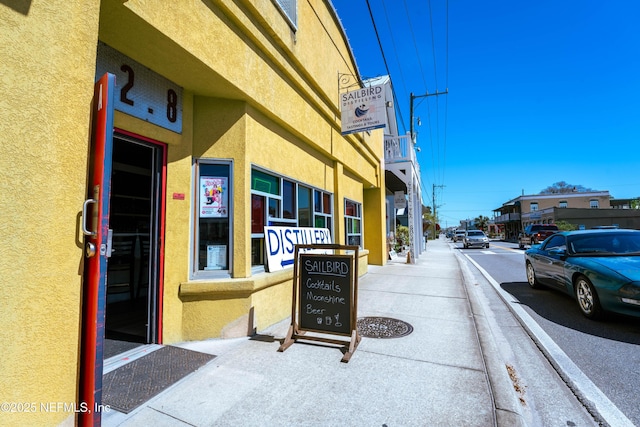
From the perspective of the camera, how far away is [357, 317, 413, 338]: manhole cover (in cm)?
460

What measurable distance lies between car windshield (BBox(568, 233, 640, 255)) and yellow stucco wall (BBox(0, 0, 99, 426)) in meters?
7.98

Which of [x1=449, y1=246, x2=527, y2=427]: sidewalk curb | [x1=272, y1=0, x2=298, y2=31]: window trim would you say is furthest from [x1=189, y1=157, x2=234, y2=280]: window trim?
[x1=449, y1=246, x2=527, y2=427]: sidewalk curb

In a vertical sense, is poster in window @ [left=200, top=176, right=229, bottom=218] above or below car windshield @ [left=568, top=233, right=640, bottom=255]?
above

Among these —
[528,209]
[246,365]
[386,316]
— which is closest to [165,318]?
[246,365]

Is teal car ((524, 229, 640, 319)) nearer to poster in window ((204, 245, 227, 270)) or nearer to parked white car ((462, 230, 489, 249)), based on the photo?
poster in window ((204, 245, 227, 270))

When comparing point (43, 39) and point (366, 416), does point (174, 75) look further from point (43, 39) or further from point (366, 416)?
point (366, 416)

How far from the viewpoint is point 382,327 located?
4.92 meters

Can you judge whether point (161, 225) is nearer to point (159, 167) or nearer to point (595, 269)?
point (159, 167)

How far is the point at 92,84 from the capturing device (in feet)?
8.18

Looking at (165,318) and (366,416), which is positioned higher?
(165,318)

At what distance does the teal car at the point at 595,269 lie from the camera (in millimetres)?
4617

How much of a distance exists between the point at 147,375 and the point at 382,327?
3301mm

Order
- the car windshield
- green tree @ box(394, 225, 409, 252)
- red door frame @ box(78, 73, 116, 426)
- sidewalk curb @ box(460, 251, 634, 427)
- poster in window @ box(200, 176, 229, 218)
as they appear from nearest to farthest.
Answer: red door frame @ box(78, 73, 116, 426)
sidewalk curb @ box(460, 251, 634, 427)
poster in window @ box(200, 176, 229, 218)
the car windshield
green tree @ box(394, 225, 409, 252)

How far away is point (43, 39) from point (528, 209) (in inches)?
2404
